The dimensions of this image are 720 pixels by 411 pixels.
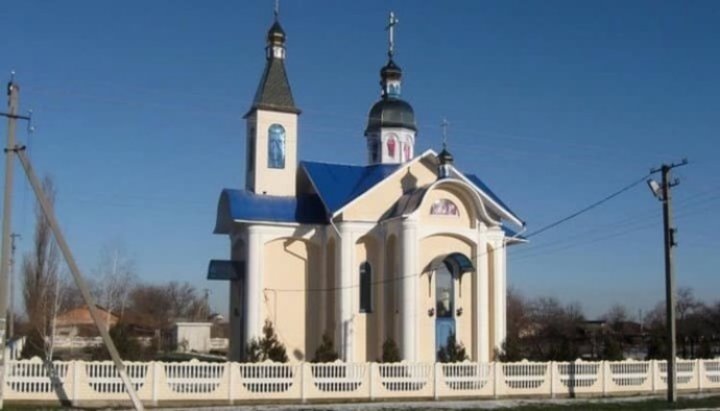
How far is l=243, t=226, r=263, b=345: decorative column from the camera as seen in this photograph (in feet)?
90.0

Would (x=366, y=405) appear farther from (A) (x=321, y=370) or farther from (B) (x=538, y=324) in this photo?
(B) (x=538, y=324)

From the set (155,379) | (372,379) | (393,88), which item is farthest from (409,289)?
(155,379)

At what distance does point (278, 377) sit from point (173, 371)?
8.16ft

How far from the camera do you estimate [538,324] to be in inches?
2921

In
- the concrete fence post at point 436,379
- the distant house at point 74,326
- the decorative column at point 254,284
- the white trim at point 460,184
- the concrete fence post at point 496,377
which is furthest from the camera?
the distant house at point 74,326

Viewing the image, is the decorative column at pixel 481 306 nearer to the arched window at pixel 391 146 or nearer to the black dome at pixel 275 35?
the arched window at pixel 391 146

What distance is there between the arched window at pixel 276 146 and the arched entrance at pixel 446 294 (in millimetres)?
6713

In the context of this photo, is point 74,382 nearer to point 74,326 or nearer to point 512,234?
point 512,234

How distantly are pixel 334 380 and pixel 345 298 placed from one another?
23.5 feet

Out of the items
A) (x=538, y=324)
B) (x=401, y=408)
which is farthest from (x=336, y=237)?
(x=538, y=324)

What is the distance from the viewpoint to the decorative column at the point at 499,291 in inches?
1127

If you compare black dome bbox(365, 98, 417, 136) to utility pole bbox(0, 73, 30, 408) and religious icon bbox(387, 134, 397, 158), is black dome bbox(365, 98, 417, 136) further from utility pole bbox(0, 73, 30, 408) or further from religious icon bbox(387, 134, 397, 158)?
utility pole bbox(0, 73, 30, 408)

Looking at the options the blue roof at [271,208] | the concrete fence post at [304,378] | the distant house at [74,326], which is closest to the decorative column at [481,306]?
the blue roof at [271,208]

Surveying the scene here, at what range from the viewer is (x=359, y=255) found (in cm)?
2842
